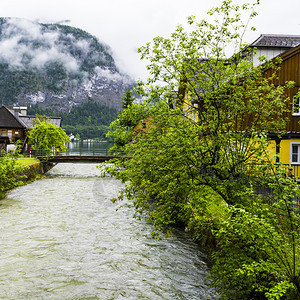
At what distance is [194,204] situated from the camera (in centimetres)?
848

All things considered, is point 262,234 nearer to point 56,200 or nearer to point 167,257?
point 167,257

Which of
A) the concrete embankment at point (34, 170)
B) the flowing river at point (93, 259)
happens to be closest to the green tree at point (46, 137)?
the concrete embankment at point (34, 170)

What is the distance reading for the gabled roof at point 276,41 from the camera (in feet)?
85.5

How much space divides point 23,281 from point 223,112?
7.16 m

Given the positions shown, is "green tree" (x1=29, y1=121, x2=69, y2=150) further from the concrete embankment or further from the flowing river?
the flowing river

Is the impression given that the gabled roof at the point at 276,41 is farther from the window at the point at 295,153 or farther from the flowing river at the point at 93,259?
the flowing river at the point at 93,259

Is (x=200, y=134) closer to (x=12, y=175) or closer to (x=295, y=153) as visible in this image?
(x=295, y=153)

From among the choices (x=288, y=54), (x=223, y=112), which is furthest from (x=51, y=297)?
(x=288, y=54)

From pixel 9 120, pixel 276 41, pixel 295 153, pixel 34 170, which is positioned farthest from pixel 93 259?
pixel 9 120

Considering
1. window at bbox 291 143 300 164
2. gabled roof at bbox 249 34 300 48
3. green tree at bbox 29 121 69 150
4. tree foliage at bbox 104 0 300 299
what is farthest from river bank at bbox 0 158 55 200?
gabled roof at bbox 249 34 300 48

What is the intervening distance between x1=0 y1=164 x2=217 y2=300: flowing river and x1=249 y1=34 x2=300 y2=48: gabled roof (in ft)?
55.9

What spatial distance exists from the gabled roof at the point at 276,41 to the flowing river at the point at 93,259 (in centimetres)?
1705

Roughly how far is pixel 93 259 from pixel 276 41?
74.2 ft

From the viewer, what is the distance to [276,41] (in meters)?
26.5
